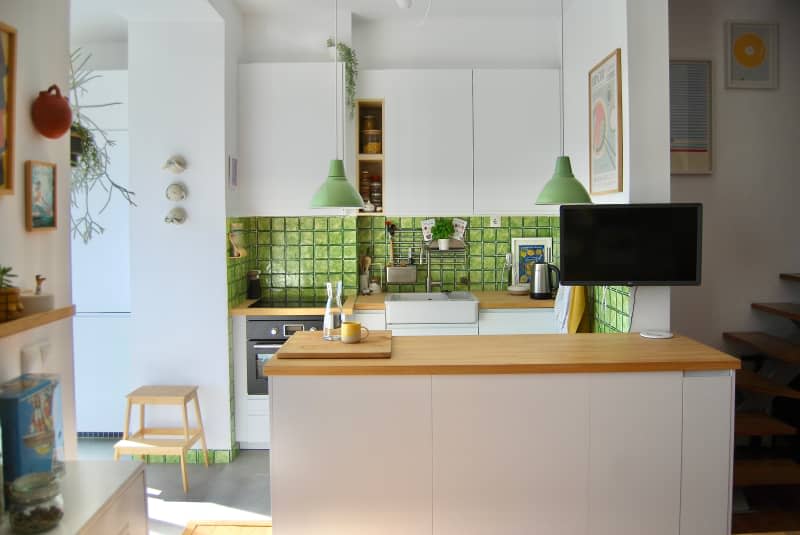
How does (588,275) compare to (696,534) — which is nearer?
(696,534)

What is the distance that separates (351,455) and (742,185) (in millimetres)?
3149

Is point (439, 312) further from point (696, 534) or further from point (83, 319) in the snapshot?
point (83, 319)

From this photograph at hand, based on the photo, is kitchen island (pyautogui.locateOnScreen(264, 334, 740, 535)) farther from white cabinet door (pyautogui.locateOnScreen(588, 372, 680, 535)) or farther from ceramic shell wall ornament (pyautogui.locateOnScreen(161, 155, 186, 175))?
ceramic shell wall ornament (pyautogui.locateOnScreen(161, 155, 186, 175))

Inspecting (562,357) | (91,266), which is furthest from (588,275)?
(91,266)

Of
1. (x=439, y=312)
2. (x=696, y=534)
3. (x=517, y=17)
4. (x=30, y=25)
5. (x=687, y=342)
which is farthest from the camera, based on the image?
(x=517, y=17)

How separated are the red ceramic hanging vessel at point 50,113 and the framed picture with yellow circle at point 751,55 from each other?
3803 millimetres

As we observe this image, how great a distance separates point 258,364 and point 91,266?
1388 millimetres

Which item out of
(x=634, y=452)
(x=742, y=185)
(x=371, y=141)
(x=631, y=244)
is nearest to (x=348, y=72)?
(x=371, y=141)

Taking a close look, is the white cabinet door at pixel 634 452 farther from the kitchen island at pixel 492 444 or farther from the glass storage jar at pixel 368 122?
the glass storage jar at pixel 368 122

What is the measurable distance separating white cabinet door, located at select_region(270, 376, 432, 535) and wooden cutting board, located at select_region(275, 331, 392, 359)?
0.46ft

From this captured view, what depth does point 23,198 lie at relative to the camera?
2.07 metres

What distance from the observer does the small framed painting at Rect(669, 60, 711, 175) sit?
4.06 meters

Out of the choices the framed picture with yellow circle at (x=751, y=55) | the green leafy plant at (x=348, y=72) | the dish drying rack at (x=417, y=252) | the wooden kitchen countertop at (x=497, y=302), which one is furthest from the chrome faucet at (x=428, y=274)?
the framed picture with yellow circle at (x=751, y=55)

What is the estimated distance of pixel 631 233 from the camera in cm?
299
